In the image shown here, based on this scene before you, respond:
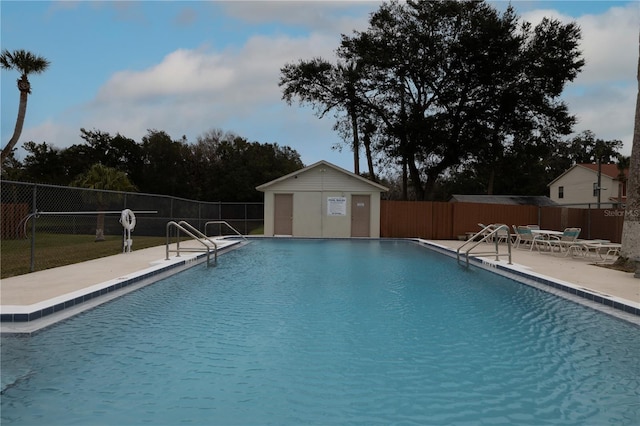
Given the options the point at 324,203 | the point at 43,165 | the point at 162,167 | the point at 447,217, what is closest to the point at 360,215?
the point at 324,203

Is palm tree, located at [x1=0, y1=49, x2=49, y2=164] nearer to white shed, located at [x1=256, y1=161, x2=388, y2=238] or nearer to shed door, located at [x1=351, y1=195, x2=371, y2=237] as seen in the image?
white shed, located at [x1=256, y1=161, x2=388, y2=238]

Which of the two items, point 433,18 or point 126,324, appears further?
point 433,18

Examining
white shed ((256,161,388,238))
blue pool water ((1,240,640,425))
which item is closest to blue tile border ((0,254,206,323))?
blue pool water ((1,240,640,425))

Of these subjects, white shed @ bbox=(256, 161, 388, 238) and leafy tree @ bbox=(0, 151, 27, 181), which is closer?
white shed @ bbox=(256, 161, 388, 238)

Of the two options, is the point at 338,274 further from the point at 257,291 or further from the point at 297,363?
the point at 297,363

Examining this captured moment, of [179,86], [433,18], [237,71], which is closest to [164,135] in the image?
[179,86]

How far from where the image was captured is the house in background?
36938 millimetres

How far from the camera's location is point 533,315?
620cm

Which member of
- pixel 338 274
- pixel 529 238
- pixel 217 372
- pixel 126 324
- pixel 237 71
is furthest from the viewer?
pixel 237 71

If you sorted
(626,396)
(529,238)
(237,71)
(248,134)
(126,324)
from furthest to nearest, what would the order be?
(248,134) → (237,71) → (529,238) → (126,324) → (626,396)

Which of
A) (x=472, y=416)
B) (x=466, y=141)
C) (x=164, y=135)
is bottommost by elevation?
(x=472, y=416)

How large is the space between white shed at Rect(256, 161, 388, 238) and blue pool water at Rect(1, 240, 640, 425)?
13.7 m

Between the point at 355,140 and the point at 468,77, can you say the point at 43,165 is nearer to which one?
the point at 355,140

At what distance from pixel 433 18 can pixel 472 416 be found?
2701cm
